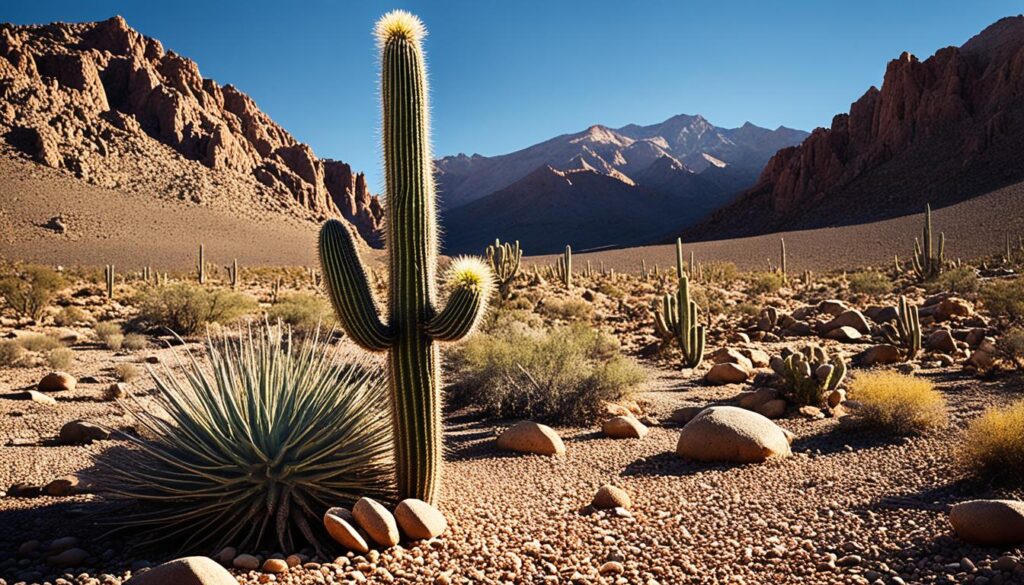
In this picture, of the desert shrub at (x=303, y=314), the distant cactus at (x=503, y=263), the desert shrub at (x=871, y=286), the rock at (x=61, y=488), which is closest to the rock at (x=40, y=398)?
the rock at (x=61, y=488)

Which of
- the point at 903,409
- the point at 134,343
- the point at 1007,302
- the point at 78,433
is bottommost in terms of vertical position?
the point at 903,409

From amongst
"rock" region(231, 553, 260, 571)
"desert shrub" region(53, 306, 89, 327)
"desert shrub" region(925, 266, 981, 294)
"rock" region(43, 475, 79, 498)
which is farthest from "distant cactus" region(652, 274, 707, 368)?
"desert shrub" region(53, 306, 89, 327)

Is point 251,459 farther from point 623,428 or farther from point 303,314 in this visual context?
point 303,314

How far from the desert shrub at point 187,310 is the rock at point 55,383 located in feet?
22.9

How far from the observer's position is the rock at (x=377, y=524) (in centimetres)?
430

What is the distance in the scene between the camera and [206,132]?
298ft

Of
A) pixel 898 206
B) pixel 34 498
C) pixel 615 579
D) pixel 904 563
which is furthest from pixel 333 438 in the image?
pixel 898 206

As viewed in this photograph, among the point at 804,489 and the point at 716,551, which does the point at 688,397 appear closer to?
the point at 804,489

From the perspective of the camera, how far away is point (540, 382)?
9469 millimetres

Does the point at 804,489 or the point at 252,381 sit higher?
the point at 252,381

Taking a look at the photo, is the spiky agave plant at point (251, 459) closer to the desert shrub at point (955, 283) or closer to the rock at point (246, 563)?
the rock at point (246, 563)

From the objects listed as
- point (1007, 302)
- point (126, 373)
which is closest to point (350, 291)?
point (126, 373)

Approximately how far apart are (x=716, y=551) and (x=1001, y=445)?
264 centimetres

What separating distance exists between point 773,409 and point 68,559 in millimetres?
7642
